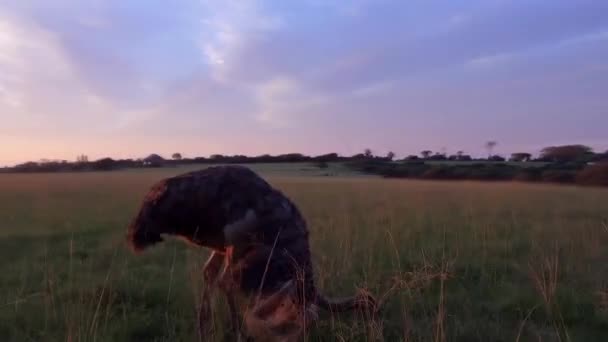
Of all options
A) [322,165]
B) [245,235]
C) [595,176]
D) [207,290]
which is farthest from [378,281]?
[322,165]

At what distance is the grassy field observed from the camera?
15.2ft

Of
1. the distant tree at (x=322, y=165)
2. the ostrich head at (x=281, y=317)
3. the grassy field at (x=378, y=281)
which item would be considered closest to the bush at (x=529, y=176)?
the distant tree at (x=322, y=165)

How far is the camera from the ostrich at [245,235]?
3.74 m

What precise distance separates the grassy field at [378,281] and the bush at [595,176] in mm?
20788

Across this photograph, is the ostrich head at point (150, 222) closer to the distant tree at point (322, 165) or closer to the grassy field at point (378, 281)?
the grassy field at point (378, 281)

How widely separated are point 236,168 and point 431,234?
679cm

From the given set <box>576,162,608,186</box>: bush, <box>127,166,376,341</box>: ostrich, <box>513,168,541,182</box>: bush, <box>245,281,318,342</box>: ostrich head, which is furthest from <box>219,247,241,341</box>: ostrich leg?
<box>513,168,541,182</box>: bush

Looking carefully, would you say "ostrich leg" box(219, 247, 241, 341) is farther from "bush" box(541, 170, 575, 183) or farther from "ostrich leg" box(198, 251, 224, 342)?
"bush" box(541, 170, 575, 183)

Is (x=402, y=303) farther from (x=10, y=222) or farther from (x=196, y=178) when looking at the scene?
(x=10, y=222)

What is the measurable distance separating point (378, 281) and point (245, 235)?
2.73 metres

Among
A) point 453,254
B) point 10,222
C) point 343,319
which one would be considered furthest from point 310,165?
point 343,319

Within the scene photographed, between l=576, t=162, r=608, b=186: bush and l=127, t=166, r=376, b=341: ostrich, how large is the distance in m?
30.7

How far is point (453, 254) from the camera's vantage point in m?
8.00

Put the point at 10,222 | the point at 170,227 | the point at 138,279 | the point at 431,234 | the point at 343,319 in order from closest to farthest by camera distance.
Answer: the point at 170,227 → the point at 343,319 → the point at 138,279 → the point at 431,234 → the point at 10,222
